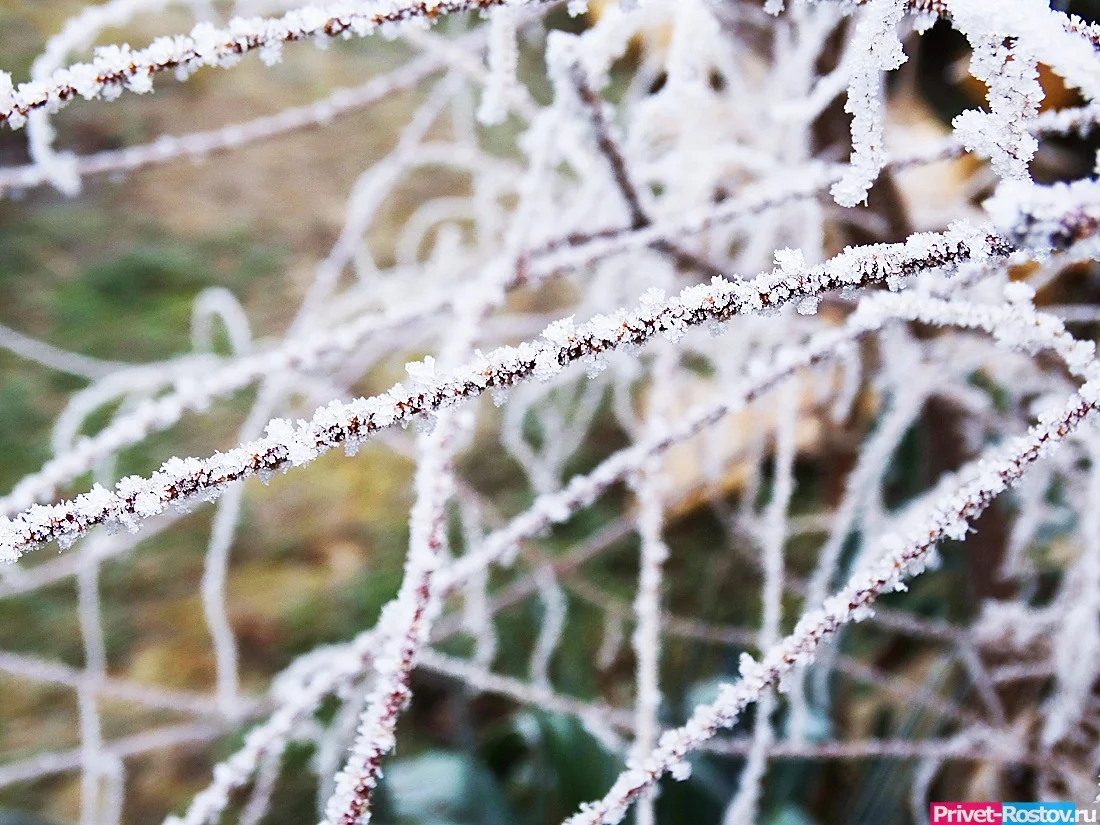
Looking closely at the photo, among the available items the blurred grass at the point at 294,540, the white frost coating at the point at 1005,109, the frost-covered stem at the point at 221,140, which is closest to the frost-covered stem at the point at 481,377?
the white frost coating at the point at 1005,109

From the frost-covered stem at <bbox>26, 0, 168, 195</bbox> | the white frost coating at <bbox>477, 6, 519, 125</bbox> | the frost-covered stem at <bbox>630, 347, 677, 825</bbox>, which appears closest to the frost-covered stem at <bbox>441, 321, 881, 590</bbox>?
the frost-covered stem at <bbox>630, 347, 677, 825</bbox>

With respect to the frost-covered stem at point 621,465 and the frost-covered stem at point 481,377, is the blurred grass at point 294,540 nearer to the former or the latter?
the frost-covered stem at point 621,465

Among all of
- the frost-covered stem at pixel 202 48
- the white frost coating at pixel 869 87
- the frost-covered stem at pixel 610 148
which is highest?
the frost-covered stem at pixel 610 148

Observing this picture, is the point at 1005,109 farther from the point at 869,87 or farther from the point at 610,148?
the point at 610,148

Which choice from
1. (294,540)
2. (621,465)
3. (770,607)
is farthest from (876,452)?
(294,540)

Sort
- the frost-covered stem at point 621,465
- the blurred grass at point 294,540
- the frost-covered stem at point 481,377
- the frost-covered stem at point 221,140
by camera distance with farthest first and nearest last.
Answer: the blurred grass at point 294,540 → the frost-covered stem at point 221,140 → the frost-covered stem at point 621,465 → the frost-covered stem at point 481,377

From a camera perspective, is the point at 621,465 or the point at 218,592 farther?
the point at 218,592

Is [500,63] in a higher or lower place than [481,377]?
higher
